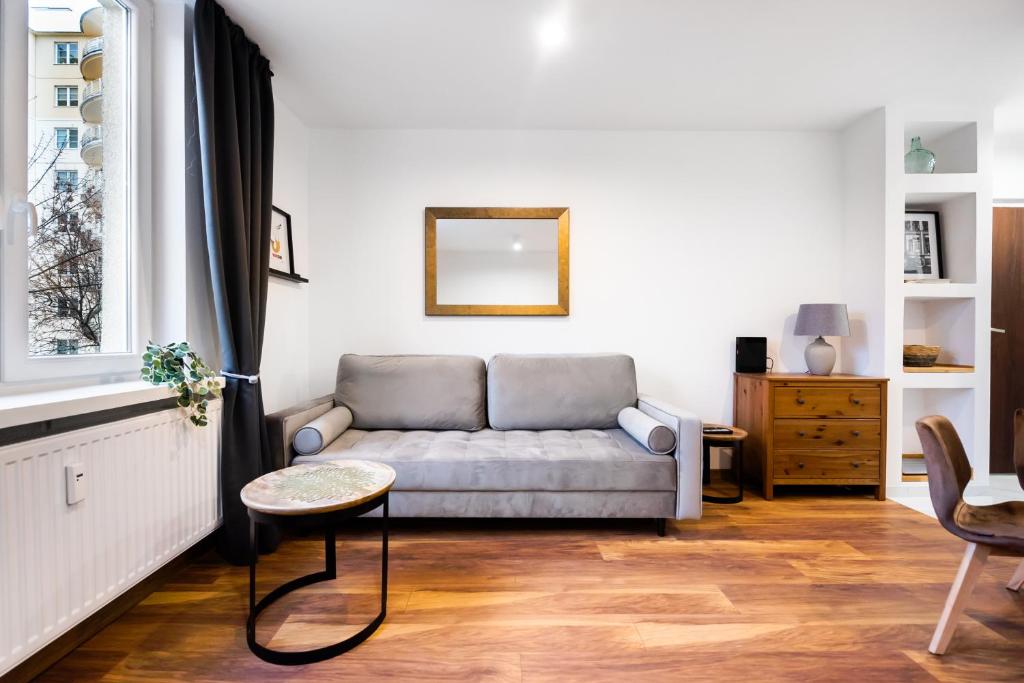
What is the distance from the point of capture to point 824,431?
270 cm

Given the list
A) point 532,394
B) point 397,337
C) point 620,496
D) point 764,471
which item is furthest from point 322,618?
point 764,471

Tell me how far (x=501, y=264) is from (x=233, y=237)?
5.42ft

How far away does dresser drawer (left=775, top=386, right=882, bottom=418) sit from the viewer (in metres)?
2.69

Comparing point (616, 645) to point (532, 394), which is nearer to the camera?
point (616, 645)

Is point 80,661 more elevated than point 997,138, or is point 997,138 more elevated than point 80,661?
point 997,138

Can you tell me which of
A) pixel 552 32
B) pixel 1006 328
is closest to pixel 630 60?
pixel 552 32

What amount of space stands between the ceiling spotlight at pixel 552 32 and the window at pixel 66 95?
6.19ft

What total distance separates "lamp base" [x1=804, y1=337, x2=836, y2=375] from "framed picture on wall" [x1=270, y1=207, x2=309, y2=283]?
3390mm

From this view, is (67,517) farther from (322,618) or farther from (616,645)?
(616,645)

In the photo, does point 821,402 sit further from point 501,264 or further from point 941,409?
point 501,264

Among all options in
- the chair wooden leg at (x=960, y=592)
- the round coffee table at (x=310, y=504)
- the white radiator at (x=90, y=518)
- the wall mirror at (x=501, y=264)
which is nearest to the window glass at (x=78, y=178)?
the white radiator at (x=90, y=518)

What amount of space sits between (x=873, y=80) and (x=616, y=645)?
3.24m

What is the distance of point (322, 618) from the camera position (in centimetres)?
157

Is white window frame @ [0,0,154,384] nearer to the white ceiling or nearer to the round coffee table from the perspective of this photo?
the round coffee table
